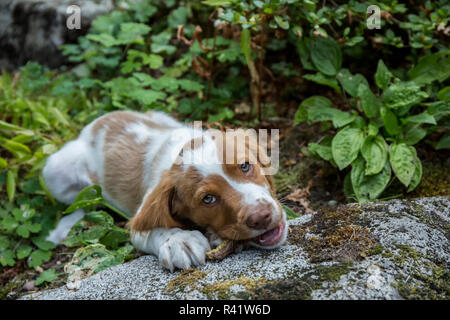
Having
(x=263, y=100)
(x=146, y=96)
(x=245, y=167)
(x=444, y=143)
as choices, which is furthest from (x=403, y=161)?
(x=146, y=96)

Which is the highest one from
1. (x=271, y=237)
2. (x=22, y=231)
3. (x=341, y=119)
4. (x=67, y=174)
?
(x=341, y=119)

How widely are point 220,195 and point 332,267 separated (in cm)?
80

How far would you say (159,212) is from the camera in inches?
116

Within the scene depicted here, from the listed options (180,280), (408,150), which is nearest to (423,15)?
(408,150)

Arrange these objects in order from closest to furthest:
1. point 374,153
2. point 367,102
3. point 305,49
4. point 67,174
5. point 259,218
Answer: point 259,218, point 374,153, point 367,102, point 305,49, point 67,174

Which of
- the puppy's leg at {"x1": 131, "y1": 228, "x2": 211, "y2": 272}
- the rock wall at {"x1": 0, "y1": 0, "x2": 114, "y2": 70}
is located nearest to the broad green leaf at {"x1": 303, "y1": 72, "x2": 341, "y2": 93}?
the puppy's leg at {"x1": 131, "y1": 228, "x2": 211, "y2": 272}

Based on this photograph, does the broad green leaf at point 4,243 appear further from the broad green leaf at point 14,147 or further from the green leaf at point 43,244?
the broad green leaf at point 14,147

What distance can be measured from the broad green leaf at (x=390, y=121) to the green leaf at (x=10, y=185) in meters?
3.50

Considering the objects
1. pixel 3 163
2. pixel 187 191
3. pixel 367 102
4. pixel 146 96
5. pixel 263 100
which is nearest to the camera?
pixel 187 191

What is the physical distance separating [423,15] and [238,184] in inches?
96.4

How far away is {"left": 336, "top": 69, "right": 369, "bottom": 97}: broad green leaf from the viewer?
153 inches

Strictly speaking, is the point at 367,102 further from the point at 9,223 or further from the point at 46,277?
the point at 9,223

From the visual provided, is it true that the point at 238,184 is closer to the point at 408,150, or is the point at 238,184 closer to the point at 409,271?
the point at 409,271

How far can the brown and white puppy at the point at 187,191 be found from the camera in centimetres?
263
